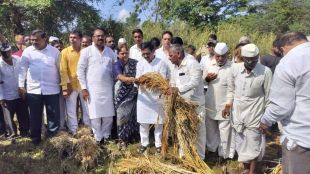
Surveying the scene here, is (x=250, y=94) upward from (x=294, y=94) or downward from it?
downward

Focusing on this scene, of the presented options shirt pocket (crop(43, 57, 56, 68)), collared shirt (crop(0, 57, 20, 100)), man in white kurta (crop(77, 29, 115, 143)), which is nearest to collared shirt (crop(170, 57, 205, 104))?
man in white kurta (crop(77, 29, 115, 143))

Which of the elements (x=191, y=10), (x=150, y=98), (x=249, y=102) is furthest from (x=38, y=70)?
(x=191, y=10)

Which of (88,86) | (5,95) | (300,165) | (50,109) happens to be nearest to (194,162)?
(300,165)

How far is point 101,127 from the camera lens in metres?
5.76

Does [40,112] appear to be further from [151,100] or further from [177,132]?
[177,132]

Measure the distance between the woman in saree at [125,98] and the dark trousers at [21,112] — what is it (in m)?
1.96

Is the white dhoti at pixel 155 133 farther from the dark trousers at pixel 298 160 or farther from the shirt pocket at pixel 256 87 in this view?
the dark trousers at pixel 298 160

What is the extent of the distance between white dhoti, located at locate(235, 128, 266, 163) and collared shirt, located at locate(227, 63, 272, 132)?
82 millimetres

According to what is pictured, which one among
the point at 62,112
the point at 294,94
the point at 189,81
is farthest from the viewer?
the point at 62,112

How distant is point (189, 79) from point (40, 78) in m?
2.37

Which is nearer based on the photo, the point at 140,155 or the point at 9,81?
the point at 140,155

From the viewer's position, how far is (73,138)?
17.9ft

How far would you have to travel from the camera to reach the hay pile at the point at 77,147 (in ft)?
16.6

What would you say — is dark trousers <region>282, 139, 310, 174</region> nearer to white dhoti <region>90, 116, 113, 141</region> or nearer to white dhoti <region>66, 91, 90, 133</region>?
white dhoti <region>90, 116, 113, 141</region>
